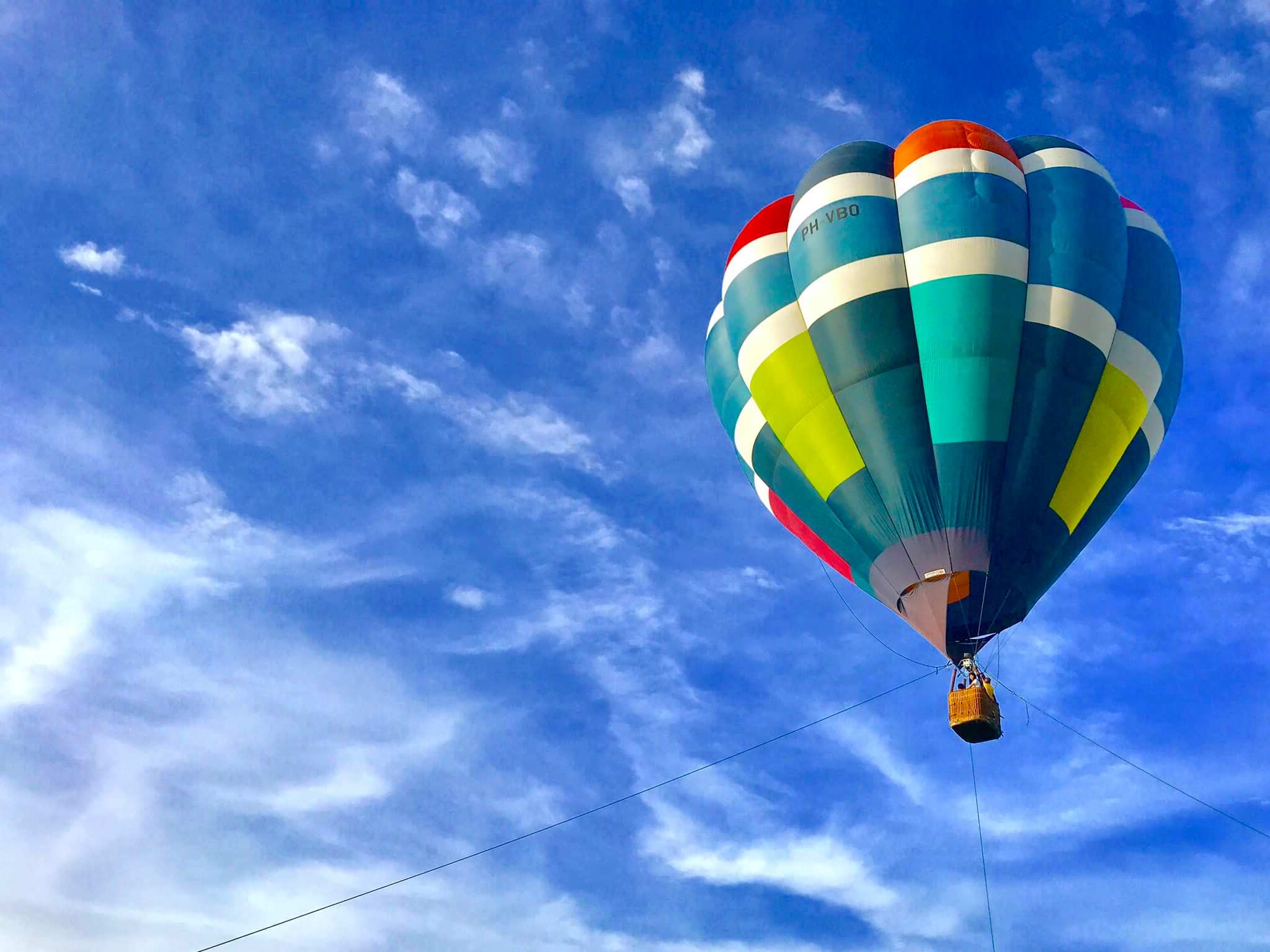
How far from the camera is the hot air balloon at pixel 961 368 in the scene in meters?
21.4

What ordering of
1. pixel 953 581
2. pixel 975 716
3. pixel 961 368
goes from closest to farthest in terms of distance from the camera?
pixel 975 716, pixel 953 581, pixel 961 368

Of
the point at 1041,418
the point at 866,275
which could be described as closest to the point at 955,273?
the point at 866,275

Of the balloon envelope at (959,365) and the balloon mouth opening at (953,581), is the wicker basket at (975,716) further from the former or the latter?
the balloon mouth opening at (953,581)

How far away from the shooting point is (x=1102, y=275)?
2233cm

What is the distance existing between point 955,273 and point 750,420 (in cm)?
470

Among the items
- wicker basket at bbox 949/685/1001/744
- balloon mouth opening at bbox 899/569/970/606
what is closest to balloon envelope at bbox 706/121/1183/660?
balloon mouth opening at bbox 899/569/970/606

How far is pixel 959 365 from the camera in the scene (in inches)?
848

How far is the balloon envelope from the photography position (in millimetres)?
21422

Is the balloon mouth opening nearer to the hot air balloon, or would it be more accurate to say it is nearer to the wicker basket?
the hot air balloon

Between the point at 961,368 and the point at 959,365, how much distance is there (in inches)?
2.4

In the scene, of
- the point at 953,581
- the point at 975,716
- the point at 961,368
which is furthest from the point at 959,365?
the point at 975,716

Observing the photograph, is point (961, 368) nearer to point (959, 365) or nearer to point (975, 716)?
point (959, 365)

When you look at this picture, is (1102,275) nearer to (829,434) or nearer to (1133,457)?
(1133,457)

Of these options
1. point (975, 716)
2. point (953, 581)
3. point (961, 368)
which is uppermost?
point (961, 368)
